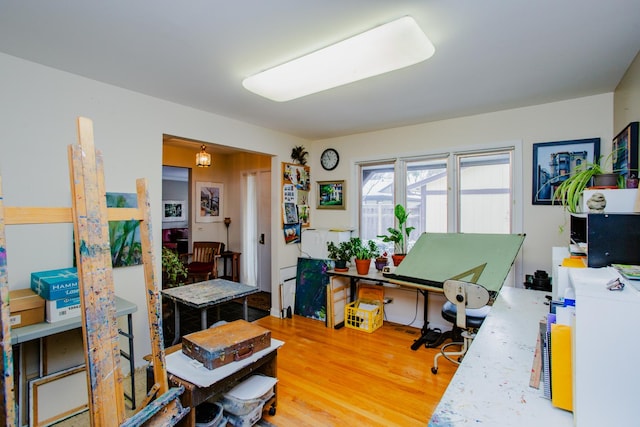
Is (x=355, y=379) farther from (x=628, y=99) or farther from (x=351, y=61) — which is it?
(x=628, y=99)

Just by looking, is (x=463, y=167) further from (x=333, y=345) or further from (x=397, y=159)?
(x=333, y=345)

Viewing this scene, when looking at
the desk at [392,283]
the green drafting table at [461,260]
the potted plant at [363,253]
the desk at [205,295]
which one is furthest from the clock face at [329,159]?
the desk at [205,295]

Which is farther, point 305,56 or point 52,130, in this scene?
point 52,130

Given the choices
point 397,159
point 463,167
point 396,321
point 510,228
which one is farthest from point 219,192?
point 510,228

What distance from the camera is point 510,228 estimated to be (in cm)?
311

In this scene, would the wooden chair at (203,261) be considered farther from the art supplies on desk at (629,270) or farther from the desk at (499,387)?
the art supplies on desk at (629,270)

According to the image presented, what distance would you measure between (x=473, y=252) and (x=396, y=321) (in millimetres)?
1587

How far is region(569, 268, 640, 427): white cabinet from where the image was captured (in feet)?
2.85

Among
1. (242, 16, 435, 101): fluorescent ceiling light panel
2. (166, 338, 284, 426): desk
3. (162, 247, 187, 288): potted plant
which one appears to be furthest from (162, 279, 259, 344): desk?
(242, 16, 435, 101): fluorescent ceiling light panel

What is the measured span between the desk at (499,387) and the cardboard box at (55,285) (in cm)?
204

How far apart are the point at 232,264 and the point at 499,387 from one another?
477 centimetres

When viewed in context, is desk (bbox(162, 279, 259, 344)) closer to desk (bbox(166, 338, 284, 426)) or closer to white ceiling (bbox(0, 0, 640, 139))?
desk (bbox(166, 338, 284, 426))

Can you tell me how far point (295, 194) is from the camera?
4211mm

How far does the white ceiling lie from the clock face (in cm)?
145
